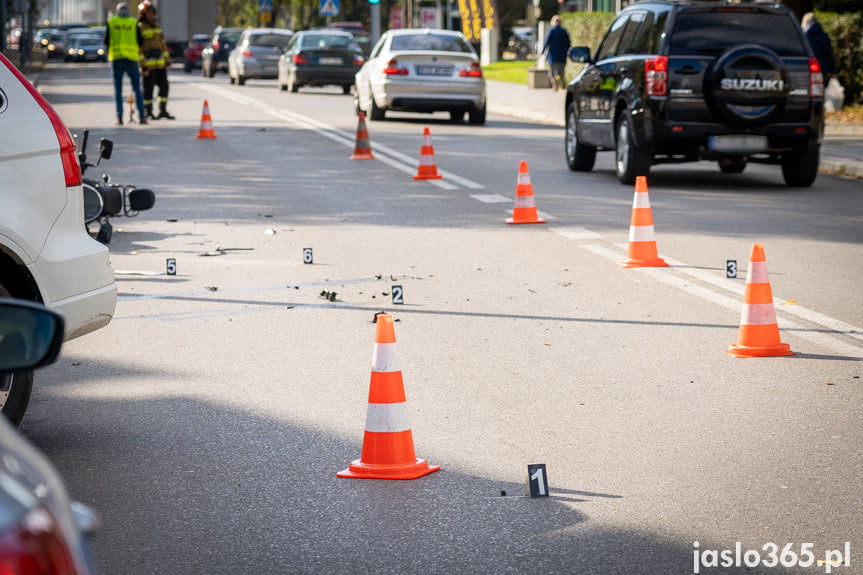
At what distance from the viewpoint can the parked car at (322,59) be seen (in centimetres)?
3650

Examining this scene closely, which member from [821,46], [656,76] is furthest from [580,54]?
[821,46]

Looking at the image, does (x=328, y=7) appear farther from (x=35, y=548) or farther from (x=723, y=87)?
(x=35, y=548)

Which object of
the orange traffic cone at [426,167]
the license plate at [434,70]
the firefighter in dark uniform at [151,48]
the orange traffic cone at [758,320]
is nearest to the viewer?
the orange traffic cone at [758,320]

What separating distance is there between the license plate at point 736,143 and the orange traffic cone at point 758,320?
294 inches

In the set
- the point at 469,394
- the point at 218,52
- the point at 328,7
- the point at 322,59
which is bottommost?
the point at 469,394

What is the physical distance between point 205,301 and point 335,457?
3557 mm

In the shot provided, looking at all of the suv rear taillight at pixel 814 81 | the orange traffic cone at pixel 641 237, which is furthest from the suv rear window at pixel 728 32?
the orange traffic cone at pixel 641 237

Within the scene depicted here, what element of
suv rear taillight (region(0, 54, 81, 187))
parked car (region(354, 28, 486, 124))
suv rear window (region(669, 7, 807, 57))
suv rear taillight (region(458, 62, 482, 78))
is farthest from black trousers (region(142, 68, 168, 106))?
suv rear taillight (region(0, 54, 81, 187))

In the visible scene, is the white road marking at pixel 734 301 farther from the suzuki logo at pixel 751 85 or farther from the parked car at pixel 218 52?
the parked car at pixel 218 52

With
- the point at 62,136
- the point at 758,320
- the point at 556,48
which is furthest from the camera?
the point at 556,48

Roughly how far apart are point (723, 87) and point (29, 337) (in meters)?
12.3

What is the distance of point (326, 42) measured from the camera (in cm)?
3681

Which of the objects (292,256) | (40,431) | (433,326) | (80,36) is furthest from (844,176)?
(80,36)

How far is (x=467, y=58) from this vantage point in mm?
24469
